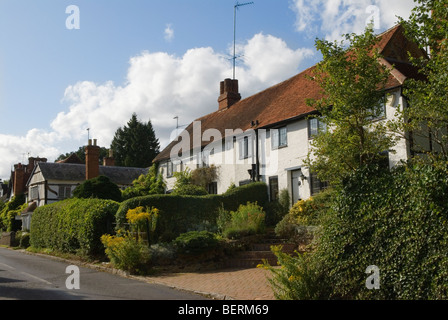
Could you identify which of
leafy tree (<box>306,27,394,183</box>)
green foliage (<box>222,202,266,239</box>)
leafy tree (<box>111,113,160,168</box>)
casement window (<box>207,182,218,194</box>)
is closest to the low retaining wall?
casement window (<box>207,182,218,194</box>)

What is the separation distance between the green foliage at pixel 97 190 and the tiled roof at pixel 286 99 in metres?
6.68

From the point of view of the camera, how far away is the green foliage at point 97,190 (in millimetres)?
A: 24422

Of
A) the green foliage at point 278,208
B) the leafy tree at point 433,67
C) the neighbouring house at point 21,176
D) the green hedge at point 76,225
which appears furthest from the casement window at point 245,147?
the neighbouring house at point 21,176

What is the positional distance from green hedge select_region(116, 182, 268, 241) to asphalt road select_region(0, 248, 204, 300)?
10.8 ft

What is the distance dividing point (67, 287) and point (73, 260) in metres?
7.63

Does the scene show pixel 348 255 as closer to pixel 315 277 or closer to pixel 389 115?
pixel 315 277

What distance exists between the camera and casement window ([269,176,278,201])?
21.8 m

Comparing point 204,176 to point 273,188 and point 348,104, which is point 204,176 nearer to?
point 273,188

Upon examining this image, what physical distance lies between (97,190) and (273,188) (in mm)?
10055

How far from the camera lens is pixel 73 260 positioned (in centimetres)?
1764

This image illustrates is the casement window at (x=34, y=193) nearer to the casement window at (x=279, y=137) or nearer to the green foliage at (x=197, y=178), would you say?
the green foliage at (x=197, y=178)

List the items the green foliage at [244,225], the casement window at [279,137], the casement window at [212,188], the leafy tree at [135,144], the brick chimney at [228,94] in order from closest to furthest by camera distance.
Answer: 1. the green foliage at [244,225]
2. the casement window at [279,137]
3. the casement window at [212,188]
4. the brick chimney at [228,94]
5. the leafy tree at [135,144]

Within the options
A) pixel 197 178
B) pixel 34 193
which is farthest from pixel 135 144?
pixel 197 178

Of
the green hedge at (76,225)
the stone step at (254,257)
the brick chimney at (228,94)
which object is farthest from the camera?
the brick chimney at (228,94)
